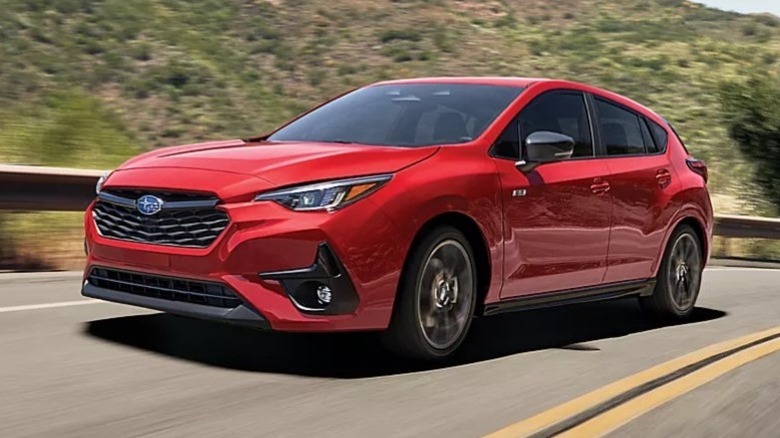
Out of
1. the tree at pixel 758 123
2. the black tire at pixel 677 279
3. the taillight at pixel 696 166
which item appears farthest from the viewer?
the tree at pixel 758 123

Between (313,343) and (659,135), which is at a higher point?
(659,135)

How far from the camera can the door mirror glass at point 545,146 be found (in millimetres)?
6910

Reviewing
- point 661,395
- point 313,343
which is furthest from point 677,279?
point 313,343

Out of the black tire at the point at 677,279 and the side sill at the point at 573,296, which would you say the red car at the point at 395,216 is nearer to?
the side sill at the point at 573,296

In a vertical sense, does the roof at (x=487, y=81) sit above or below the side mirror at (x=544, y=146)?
above

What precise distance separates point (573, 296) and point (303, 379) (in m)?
2.37

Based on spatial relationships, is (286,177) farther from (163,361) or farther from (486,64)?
(486,64)

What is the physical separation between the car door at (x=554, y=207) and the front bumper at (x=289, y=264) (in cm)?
114

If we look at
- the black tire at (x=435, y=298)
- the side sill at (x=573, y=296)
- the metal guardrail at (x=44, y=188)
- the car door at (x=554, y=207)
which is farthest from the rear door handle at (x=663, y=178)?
the metal guardrail at (x=44, y=188)

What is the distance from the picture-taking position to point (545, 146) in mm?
6914

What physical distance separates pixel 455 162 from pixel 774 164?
22.4m

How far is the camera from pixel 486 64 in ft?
167

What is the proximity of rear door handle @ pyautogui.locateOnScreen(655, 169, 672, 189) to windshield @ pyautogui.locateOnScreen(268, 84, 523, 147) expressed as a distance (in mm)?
1641

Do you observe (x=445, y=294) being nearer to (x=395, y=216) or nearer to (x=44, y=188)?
(x=395, y=216)
